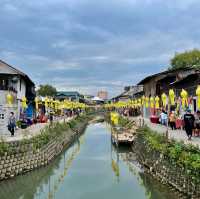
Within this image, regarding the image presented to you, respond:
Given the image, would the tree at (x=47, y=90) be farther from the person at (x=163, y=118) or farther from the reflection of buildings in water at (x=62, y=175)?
the person at (x=163, y=118)

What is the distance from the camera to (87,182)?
1767 centimetres

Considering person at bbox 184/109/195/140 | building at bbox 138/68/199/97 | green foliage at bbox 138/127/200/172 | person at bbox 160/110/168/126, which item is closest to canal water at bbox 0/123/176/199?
green foliage at bbox 138/127/200/172

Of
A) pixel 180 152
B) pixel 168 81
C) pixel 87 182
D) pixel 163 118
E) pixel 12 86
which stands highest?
pixel 168 81

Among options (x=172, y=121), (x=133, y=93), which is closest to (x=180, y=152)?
(x=172, y=121)

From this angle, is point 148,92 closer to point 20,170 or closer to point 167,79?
point 167,79

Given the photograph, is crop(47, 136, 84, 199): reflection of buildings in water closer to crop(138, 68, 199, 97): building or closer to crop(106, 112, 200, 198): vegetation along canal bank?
crop(106, 112, 200, 198): vegetation along canal bank

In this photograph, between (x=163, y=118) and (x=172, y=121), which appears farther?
(x=163, y=118)

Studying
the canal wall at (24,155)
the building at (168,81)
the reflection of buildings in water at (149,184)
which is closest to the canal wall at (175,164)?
the reflection of buildings in water at (149,184)

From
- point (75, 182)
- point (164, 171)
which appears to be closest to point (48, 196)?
point (75, 182)

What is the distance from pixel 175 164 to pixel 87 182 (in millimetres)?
5974

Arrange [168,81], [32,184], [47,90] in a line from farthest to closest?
[47,90] → [168,81] → [32,184]

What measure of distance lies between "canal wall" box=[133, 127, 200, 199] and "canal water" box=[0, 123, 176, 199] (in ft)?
1.64

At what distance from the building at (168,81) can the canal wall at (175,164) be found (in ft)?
31.5

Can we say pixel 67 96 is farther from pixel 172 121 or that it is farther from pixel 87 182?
pixel 87 182
